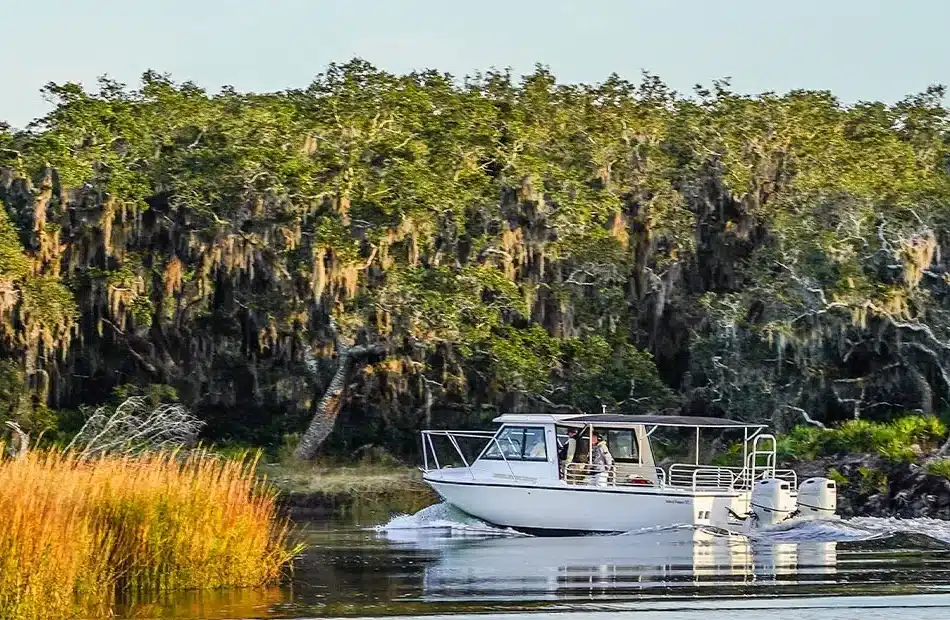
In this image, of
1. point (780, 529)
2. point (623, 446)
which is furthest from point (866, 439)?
point (780, 529)

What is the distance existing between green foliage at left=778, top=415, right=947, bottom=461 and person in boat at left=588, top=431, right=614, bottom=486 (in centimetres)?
786

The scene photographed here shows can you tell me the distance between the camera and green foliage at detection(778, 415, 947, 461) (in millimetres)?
34094

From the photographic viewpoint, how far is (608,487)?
90.1 feet

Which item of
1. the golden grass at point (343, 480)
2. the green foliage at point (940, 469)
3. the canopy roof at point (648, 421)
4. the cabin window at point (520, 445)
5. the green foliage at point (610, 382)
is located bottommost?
the golden grass at point (343, 480)

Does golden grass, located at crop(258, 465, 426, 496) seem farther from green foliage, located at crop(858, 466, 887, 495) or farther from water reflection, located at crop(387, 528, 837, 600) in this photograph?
green foliage, located at crop(858, 466, 887, 495)

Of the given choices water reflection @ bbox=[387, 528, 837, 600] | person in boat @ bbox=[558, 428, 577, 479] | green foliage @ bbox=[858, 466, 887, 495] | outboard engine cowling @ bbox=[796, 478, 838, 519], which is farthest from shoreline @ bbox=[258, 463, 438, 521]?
outboard engine cowling @ bbox=[796, 478, 838, 519]

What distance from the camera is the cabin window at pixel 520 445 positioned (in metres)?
28.0

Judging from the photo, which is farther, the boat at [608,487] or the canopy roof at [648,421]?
the canopy roof at [648,421]

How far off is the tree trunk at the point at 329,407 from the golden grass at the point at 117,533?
20.6 m

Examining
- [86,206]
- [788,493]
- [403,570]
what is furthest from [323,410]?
[403,570]

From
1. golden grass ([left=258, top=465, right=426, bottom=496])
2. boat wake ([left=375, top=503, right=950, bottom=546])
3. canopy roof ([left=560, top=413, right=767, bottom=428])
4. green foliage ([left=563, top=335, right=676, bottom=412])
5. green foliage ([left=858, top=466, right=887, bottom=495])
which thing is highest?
green foliage ([left=563, top=335, right=676, bottom=412])

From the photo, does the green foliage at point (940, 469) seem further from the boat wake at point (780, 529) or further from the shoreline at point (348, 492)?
the shoreline at point (348, 492)

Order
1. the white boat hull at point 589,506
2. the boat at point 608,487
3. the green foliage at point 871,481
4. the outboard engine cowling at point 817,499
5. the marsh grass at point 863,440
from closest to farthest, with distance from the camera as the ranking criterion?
the outboard engine cowling at point 817,499
the boat at point 608,487
the white boat hull at point 589,506
the green foliage at point 871,481
the marsh grass at point 863,440

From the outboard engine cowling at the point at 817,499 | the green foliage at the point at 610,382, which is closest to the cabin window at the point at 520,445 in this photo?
the outboard engine cowling at the point at 817,499
